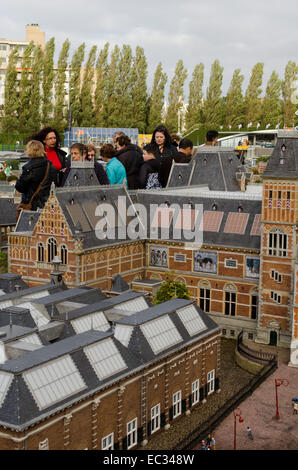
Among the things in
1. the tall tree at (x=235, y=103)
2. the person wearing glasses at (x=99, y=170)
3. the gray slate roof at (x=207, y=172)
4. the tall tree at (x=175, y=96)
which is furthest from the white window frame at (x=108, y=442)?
the tall tree at (x=235, y=103)

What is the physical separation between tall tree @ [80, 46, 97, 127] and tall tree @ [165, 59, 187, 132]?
2002 centimetres

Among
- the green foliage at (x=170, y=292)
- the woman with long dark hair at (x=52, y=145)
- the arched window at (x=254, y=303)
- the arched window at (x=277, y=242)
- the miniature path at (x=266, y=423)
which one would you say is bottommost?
the miniature path at (x=266, y=423)

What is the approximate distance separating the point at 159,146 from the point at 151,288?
13.1 metres

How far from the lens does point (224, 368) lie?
50.9m

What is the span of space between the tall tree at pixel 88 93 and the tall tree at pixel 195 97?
26.3 metres

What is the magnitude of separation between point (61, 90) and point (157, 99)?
85.5 ft

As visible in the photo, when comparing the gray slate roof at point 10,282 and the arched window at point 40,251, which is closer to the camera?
the gray slate roof at point 10,282

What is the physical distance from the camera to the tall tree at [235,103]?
6644 inches

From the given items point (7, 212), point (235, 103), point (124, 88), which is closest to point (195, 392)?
point (7, 212)

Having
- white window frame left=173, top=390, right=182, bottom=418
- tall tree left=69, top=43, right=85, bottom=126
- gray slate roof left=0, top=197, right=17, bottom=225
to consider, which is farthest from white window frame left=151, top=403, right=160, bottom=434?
tall tree left=69, top=43, right=85, bottom=126

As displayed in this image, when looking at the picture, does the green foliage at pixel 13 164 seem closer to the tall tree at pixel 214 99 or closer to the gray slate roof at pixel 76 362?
the tall tree at pixel 214 99

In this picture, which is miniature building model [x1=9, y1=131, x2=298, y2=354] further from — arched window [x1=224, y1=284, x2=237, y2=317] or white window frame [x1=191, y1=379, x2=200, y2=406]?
white window frame [x1=191, y1=379, x2=200, y2=406]

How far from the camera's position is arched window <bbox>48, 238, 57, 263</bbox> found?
56125 millimetres
